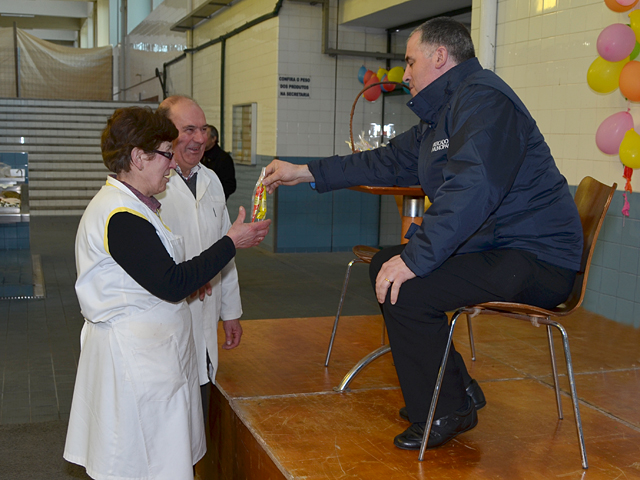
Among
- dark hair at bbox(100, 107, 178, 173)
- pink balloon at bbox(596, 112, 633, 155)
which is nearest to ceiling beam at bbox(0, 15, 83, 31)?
pink balloon at bbox(596, 112, 633, 155)

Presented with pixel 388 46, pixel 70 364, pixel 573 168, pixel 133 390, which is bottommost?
pixel 70 364

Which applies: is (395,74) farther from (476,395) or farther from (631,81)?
(476,395)

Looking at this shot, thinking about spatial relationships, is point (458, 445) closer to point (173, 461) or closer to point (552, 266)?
point (552, 266)

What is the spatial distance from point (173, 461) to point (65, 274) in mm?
5337

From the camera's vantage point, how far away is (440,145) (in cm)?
212

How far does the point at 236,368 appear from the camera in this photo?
9.41ft

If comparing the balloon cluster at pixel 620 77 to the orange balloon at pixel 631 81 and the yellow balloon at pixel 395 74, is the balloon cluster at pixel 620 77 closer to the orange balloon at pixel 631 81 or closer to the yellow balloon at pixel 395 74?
the orange balloon at pixel 631 81

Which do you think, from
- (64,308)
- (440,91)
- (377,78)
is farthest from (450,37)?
(377,78)

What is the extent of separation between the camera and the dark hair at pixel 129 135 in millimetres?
1912

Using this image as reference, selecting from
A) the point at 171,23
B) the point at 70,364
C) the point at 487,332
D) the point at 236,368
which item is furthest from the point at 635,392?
the point at 171,23

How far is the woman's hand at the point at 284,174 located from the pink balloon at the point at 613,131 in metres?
2.28

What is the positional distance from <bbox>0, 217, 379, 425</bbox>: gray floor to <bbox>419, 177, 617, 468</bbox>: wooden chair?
7.29ft

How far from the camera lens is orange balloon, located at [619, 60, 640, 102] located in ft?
12.4

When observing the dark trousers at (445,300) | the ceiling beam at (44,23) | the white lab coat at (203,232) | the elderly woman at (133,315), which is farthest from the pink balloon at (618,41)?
the ceiling beam at (44,23)
